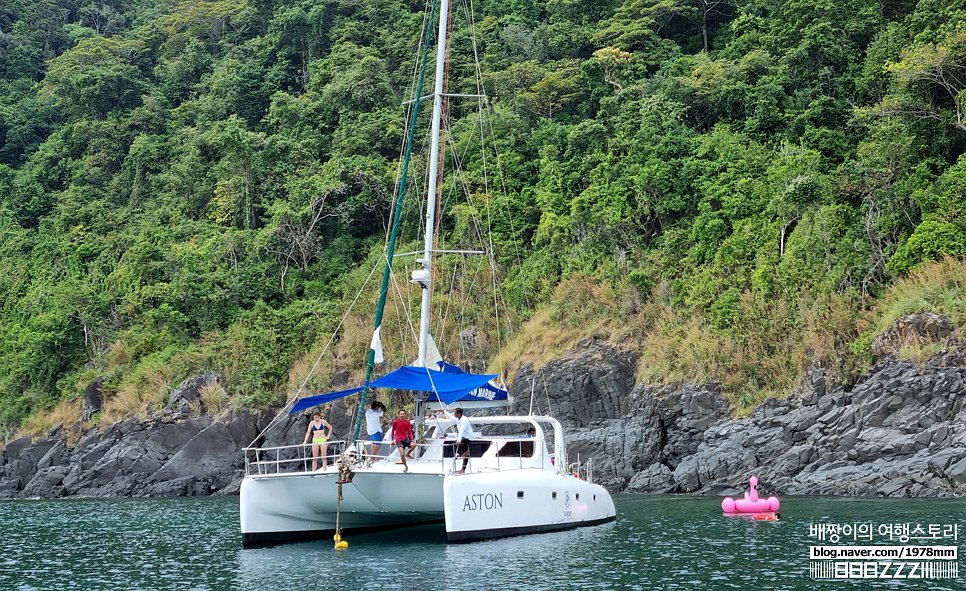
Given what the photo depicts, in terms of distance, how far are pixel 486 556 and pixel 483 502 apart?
1.37 meters

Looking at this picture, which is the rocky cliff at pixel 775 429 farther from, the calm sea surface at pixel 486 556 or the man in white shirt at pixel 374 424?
the man in white shirt at pixel 374 424

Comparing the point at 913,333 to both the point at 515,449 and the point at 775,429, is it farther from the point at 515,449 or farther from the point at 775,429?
the point at 515,449

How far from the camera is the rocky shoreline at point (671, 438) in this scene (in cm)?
2420

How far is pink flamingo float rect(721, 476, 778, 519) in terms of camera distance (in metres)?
20.5

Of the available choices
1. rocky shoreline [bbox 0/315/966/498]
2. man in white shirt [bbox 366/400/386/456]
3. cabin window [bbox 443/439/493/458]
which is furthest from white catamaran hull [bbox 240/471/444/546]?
rocky shoreline [bbox 0/315/966/498]

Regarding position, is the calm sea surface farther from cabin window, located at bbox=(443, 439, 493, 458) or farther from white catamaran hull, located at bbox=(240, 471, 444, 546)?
cabin window, located at bbox=(443, 439, 493, 458)

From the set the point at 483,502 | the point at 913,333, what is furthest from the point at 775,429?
the point at 483,502

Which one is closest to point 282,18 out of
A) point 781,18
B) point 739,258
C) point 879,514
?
point 781,18

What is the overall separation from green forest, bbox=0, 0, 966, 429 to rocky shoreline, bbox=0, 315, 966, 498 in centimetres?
106

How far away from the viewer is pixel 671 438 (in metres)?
29.0

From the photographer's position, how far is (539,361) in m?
33.5

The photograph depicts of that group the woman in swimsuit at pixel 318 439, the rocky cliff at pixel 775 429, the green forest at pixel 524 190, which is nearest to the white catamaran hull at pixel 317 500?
the woman in swimsuit at pixel 318 439

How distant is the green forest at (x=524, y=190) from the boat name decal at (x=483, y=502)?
913cm

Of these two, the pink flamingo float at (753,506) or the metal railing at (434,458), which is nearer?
the metal railing at (434,458)
